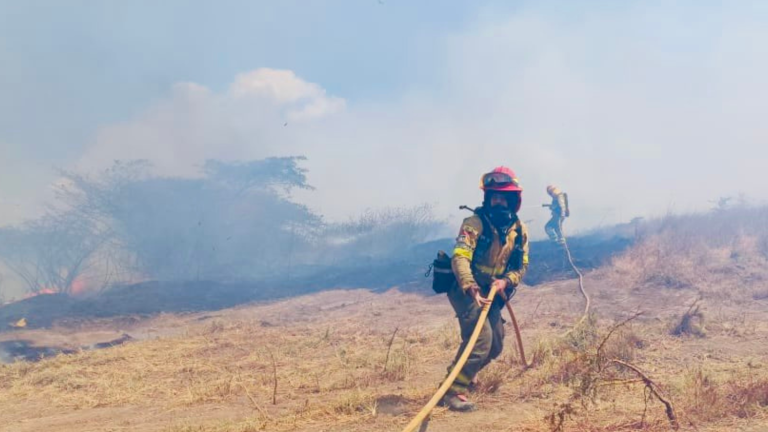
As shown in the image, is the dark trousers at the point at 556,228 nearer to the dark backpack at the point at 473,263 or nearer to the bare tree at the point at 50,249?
the dark backpack at the point at 473,263

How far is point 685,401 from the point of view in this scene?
3.94m

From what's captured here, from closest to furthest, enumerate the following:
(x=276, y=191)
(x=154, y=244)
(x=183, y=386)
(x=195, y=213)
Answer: (x=183, y=386), (x=154, y=244), (x=195, y=213), (x=276, y=191)

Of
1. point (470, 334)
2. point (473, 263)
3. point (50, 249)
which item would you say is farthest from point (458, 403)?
point (50, 249)

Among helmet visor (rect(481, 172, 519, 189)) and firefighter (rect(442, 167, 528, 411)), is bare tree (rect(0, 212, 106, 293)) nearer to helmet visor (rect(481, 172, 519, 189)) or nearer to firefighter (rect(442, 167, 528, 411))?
firefighter (rect(442, 167, 528, 411))

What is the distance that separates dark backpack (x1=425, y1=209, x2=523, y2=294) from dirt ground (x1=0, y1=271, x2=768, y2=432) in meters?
1.09

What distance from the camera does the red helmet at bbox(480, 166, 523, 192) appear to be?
4.43 m

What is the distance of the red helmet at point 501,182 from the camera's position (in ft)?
14.5

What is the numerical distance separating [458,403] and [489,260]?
131 cm

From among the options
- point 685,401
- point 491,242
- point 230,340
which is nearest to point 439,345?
point 491,242

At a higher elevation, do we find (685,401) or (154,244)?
(154,244)

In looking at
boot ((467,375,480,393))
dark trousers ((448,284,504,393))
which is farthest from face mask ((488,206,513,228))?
boot ((467,375,480,393))

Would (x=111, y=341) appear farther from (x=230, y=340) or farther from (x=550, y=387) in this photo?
(x=550, y=387)

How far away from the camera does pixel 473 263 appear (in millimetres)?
4629

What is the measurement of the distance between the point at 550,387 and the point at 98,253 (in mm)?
21622
